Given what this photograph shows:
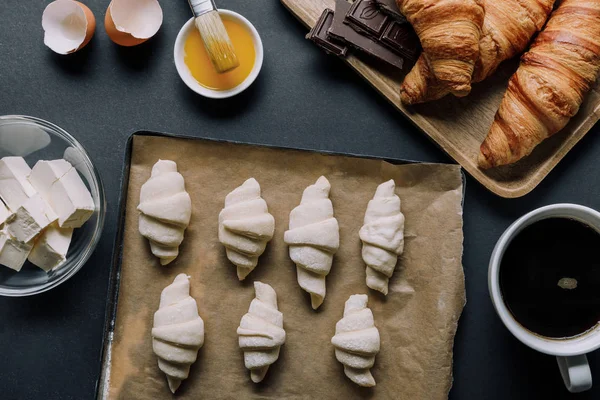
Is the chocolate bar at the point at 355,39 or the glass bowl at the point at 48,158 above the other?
the chocolate bar at the point at 355,39

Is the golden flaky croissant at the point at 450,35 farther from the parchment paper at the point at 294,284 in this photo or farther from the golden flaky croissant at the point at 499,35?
the parchment paper at the point at 294,284

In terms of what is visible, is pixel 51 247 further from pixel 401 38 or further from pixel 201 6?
pixel 401 38

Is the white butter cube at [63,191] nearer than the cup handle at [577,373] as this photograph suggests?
No

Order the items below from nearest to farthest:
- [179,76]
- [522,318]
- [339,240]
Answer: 1. [522,318]
2. [339,240]
3. [179,76]

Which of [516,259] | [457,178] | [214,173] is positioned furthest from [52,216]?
[516,259]

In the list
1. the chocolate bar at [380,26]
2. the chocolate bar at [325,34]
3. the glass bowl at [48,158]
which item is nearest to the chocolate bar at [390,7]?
the chocolate bar at [380,26]

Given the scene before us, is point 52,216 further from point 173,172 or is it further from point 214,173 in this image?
point 214,173

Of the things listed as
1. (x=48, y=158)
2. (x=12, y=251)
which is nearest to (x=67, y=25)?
(x=48, y=158)
